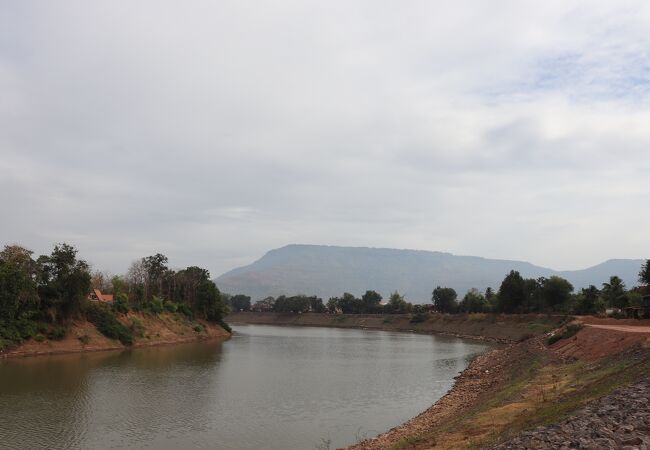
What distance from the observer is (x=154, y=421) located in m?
31.5

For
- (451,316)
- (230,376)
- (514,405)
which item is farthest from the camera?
(451,316)

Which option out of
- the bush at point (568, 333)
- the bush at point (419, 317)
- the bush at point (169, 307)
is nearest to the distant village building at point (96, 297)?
the bush at point (169, 307)

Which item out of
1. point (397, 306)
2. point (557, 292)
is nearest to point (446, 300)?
point (397, 306)

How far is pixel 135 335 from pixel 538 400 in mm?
77450

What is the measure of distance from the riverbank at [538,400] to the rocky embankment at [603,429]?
66 mm

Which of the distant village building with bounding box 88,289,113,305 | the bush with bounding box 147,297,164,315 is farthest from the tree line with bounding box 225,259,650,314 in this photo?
the distant village building with bounding box 88,289,113,305

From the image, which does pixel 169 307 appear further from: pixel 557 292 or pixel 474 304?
pixel 474 304

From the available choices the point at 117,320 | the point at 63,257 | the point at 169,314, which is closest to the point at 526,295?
the point at 169,314

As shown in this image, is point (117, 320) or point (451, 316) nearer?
point (117, 320)

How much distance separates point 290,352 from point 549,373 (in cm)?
5041

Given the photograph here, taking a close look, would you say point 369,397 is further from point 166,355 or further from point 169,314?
point 169,314

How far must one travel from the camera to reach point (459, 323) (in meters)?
134

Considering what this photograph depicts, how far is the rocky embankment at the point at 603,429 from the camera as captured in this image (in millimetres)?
13852

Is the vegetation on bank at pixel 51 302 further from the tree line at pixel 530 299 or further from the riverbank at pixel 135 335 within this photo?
the tree line at pixel 530 299
